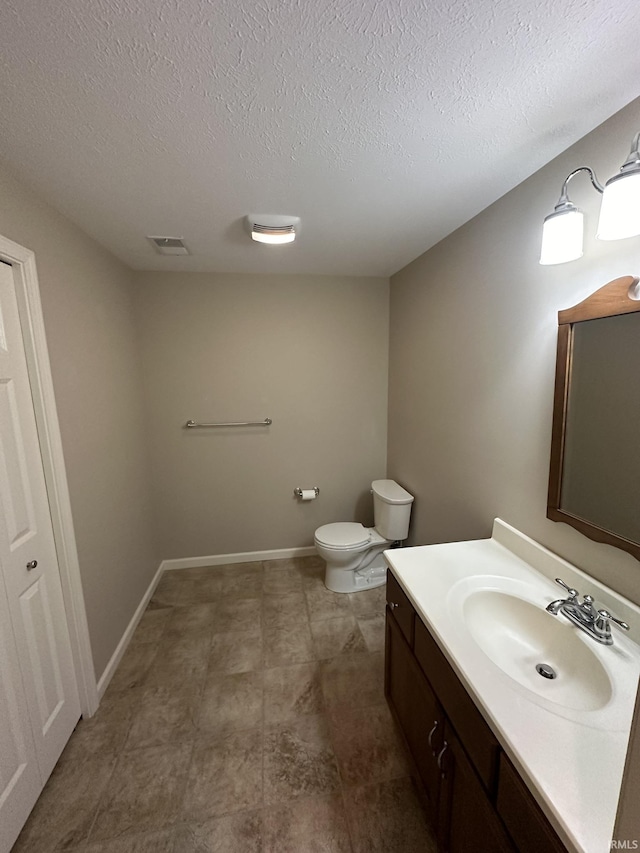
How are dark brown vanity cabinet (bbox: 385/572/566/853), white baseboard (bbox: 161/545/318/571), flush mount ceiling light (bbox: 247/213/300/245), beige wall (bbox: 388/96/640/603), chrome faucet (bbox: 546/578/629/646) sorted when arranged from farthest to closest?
white baseboard (bbox: 161/545/318/571), flush mount ceiling light (bbox: 247/213/300/245), beige wall (bbox: 388/96/640/603), chrome faucet (bbox: 546/578/629/646), dark brown vanity cabinet (bbox: 385/572/566/853)

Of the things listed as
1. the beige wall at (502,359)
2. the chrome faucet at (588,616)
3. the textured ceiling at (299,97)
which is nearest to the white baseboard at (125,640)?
the beige wall at (502,359)

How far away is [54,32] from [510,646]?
2016 mm

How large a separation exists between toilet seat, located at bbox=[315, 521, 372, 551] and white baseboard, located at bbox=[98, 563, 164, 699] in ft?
4.16

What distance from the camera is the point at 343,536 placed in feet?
8.37

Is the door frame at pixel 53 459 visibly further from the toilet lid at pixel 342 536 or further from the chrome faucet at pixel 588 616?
the chrome faucet at pixel 588 616

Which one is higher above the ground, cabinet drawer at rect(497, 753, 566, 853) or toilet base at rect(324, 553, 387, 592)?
cabinet drawer at rect(497, 753, 566, 853)

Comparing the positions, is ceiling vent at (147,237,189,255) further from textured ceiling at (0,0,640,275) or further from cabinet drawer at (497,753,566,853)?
cabinet drawer at (497,753,566,853)

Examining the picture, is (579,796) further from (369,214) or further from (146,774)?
(369,214)

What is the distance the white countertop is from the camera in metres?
0.65

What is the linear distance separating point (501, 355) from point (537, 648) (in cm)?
113

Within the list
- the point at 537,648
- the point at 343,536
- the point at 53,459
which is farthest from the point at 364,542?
the point at 53,459

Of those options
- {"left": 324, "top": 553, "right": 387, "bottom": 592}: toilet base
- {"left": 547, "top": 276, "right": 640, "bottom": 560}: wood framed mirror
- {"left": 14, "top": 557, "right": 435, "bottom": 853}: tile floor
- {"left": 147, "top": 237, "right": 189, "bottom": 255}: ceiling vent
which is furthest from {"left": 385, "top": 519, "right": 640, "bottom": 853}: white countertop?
{"left": 147, "top": 237, "right": 189, "bottom": 255}: ceiling vent

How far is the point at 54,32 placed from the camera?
749 millimetres

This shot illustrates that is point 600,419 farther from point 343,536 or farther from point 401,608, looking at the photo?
point 343,536
